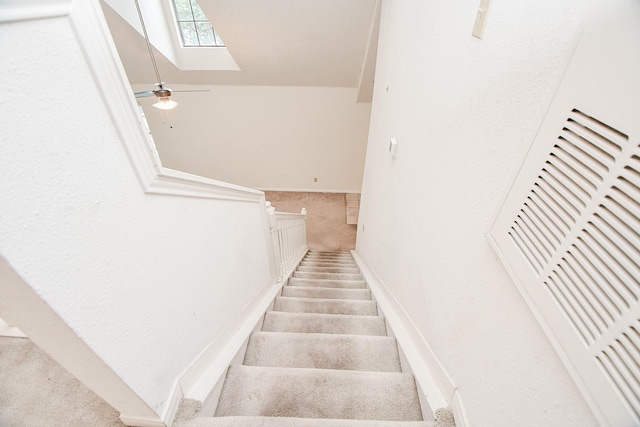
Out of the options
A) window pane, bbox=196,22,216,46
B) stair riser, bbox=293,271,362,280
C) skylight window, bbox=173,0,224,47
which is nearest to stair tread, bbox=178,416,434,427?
stair riser, bbox=293,271,362,280

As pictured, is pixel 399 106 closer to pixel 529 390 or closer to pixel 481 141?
pixel 481 141

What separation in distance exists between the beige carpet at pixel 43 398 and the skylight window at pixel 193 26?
4.30 meters

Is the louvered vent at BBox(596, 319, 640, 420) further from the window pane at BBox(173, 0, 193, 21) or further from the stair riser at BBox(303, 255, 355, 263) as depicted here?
the window pane at BBox(173, 0, 193, 21)

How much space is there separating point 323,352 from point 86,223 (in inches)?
43.5

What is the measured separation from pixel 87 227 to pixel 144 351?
37cm

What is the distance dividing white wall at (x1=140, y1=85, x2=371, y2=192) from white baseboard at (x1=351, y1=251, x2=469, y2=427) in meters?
4.04

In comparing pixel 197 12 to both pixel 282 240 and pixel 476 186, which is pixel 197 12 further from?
pixel 476 186

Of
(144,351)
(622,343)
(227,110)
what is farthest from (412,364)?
(227,110)

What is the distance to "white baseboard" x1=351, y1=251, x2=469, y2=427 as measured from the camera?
0.80 meters

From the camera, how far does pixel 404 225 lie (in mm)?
1388

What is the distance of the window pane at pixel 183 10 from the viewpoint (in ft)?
12.3

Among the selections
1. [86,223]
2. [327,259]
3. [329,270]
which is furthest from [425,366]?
[327,259]

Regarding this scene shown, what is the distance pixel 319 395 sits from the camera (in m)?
0.94

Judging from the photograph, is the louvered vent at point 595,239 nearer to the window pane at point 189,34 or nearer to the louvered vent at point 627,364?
the louvered vent at point 627,364
